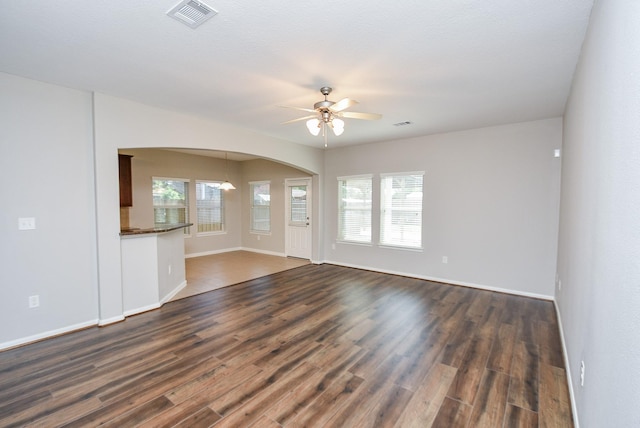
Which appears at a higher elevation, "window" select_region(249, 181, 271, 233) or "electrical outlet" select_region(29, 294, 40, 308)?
"window" select_region(249, 181, 271, 233)

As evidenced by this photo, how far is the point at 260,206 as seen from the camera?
838cm

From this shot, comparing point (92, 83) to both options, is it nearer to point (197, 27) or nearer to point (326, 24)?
point (197, 27)

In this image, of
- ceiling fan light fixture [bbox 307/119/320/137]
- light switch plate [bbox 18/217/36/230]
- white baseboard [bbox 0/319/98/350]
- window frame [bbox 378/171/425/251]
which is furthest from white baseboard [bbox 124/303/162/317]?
window frame [bbox 378/171/425/251]

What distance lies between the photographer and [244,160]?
8.52m

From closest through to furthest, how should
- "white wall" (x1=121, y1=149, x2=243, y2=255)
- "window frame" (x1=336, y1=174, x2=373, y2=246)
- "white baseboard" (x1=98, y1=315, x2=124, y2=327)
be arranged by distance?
"white baseboard" (x1=98, y1=315, x2=124, y2=327)
"window frame" (x1=336, y1=174, x2=373, y2=246)
"white wall" (x1=121, y1=149, x2=243, y2=255)

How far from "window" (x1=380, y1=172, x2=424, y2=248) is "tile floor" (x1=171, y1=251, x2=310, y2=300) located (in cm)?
224

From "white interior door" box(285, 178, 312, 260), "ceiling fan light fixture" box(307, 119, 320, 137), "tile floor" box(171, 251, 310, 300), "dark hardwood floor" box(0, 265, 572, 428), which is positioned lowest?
"dark hardwood floor" box(0, 265, 572, 428)

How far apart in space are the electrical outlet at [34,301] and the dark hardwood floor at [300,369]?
42cm

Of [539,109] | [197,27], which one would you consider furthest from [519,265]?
[197,27]

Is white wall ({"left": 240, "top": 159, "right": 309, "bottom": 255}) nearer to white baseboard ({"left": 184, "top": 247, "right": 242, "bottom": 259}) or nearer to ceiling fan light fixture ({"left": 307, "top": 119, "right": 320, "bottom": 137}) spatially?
white baseboard ({"left": 184, "top": 247, "right": 242, "bottom": 259})

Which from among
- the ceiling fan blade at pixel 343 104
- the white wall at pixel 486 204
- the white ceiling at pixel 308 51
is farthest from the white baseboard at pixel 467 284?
the ceiling fan blade at pixel 343 104

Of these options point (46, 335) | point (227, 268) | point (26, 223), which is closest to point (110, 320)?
point (46, 335)

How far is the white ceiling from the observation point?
187 centimetres

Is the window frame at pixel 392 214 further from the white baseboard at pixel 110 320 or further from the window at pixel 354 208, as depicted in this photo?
the white baseboard at pixel 110 320
